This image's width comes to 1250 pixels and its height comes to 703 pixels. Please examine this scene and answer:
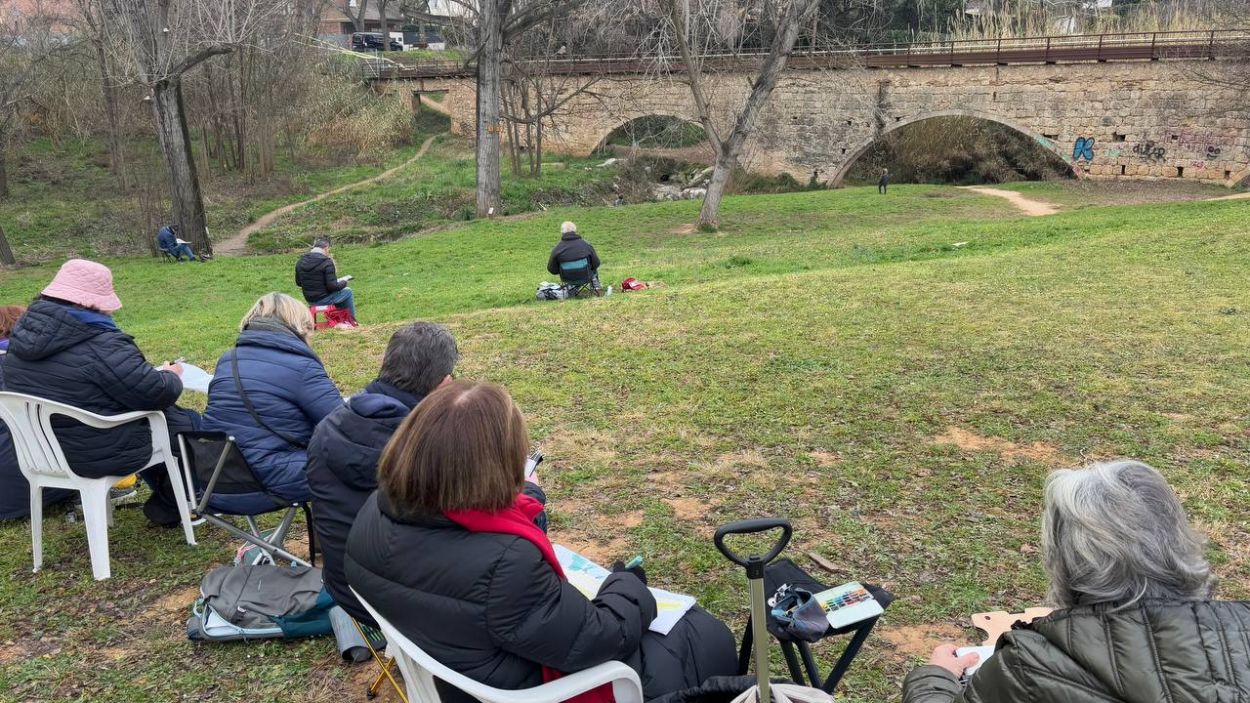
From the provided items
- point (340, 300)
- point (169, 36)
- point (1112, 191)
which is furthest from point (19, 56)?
point (1112, 191)

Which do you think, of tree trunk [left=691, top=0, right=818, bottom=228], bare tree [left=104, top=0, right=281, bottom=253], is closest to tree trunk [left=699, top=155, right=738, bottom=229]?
tree trunk [left=691, top=0, right=818, bottom=228]

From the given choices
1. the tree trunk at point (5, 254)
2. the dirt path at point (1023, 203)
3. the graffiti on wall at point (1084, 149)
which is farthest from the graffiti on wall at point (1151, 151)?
the tree trunk at point (5, 254)

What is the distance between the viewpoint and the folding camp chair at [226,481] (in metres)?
3.59

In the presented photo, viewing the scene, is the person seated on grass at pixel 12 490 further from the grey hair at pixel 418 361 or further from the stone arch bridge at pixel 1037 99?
the stone arch bridge at pixel 1037 99

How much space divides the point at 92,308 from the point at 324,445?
179 cm

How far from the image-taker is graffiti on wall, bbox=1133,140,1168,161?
2438 cm

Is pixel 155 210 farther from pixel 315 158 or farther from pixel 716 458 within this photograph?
pixel 716 458

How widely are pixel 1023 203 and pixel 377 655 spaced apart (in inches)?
843

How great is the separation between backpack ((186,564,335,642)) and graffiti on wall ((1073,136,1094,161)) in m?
27.1

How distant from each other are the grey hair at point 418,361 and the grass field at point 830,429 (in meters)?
1.02

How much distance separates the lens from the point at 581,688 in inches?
84.0

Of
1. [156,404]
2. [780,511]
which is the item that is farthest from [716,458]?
[156,404]

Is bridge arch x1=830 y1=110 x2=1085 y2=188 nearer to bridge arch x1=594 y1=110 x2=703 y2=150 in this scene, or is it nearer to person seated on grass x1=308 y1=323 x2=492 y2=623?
bridge arch x1=594 y1=110 x2=703 y2=150

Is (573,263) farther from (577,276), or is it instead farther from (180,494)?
(180,494)
